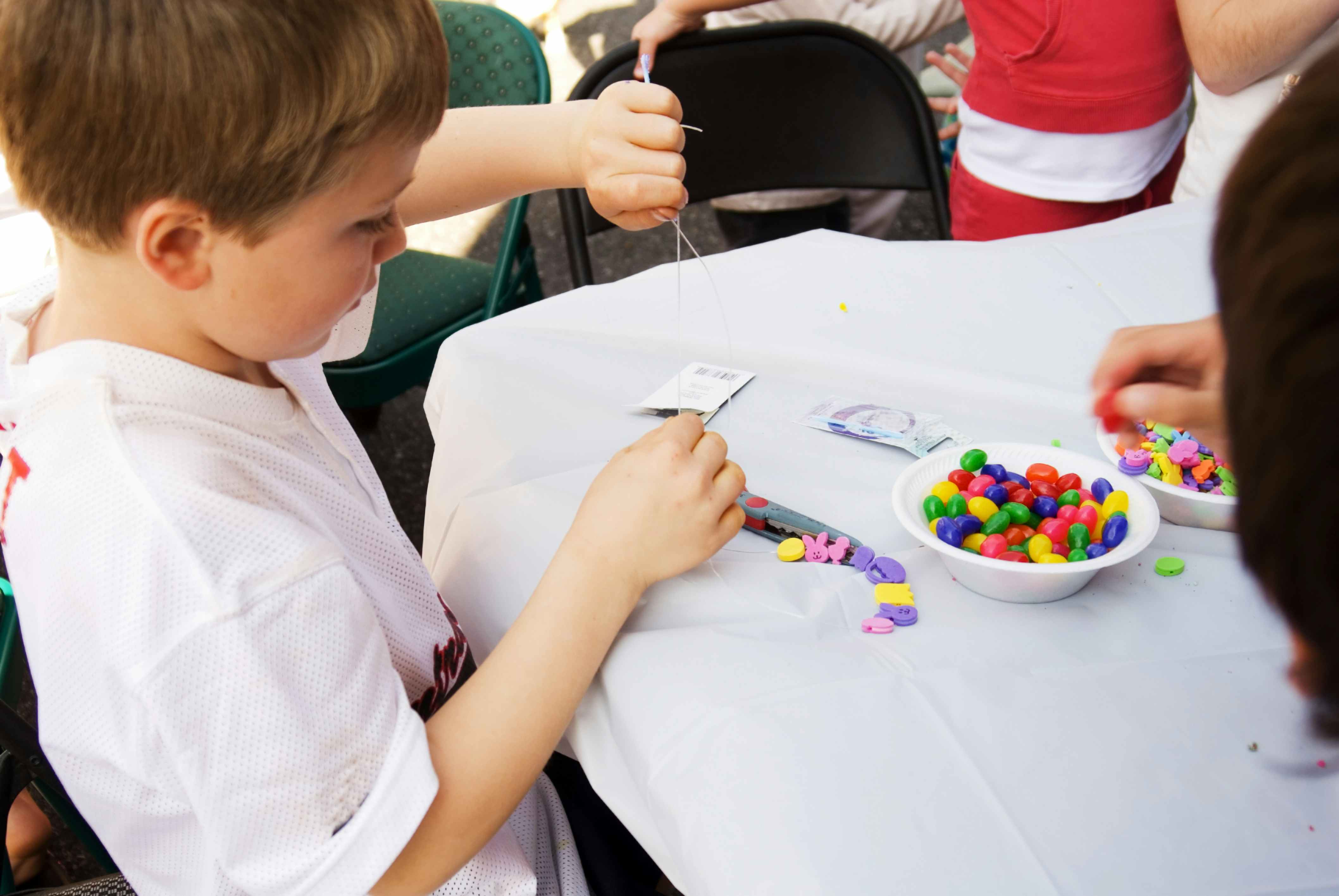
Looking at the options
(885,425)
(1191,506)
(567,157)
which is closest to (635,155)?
(567,157)

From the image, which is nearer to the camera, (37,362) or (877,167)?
(37,362)

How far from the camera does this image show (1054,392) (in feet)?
2.81

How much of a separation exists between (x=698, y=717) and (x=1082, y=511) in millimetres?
297

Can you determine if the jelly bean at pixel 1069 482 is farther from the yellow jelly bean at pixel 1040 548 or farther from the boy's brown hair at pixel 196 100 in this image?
the boy's brown hair at pixel 196 100

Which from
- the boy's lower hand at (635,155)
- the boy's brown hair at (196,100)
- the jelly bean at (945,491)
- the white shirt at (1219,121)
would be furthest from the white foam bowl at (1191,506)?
the white shirt at (1219,121)

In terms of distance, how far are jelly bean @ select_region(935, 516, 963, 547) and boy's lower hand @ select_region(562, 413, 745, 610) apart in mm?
131

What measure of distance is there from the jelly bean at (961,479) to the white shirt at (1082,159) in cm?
84

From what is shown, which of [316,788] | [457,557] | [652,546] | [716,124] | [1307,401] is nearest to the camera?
[1307,401]

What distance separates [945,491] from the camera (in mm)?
708

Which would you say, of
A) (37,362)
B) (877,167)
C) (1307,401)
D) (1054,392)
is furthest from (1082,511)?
(877,167)

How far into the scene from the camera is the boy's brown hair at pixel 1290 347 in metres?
0.33

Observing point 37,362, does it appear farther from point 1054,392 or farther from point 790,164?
point 790,164

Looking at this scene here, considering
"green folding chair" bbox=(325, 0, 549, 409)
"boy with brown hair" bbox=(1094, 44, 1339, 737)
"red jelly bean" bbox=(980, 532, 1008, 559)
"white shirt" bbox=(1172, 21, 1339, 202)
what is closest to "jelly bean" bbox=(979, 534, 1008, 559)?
"red jelly bean" bbox=(980, 532, 1008, 559)

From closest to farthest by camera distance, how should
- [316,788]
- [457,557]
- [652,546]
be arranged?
Result: [316,788] < [652,546] < [457,557]
